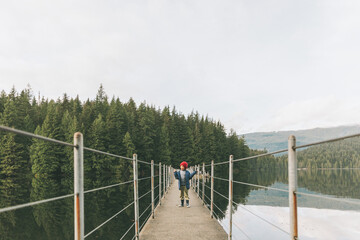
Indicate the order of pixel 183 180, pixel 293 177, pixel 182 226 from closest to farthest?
pixel 293 177 → pixel 182 226 → pixel 183 180

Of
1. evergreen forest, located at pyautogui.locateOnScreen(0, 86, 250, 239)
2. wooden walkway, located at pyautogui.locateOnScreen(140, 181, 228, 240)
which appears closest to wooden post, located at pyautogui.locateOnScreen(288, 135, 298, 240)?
wooden walkway, located at pyautogui.locateOnScreen(140, 181, 228, 240)

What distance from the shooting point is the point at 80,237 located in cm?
210

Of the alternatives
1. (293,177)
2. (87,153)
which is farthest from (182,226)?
(87,153)

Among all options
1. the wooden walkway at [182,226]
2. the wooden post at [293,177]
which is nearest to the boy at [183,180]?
the wooden walkway at [182,226]

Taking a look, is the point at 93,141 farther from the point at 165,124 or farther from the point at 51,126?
the point at 165,124

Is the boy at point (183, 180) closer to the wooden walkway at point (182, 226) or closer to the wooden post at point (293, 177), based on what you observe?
the wooden walkway at point (182, 226)

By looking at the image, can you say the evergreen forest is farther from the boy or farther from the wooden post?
the wooden post

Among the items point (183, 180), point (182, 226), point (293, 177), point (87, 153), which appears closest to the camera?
point (293, 177)

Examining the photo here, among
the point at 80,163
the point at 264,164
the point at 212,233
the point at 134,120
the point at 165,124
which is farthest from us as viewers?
the point at 264,164

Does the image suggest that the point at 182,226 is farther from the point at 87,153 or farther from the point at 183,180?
the point at 87,153

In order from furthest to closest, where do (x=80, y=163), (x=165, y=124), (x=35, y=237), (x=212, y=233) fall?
(x=165, y=124) < (x=35, y=237) < (x=212, y=233) < (x=80, y=163)

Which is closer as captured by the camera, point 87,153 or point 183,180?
point 183,180

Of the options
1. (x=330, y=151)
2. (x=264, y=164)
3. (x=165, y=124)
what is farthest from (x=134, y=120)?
(x=330, y=151)

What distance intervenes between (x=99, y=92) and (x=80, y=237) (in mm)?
60603
